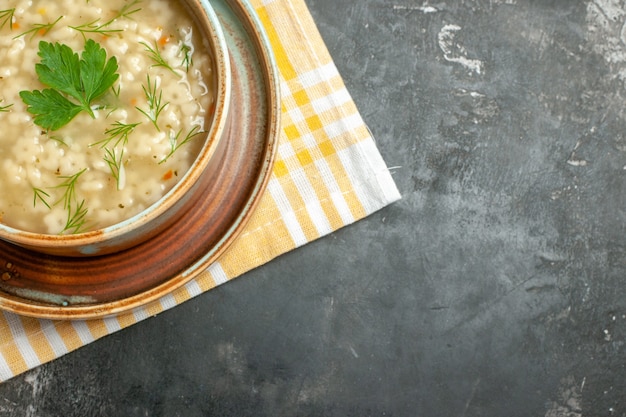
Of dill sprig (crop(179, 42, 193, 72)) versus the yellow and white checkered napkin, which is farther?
the yellow and white checkered napkin

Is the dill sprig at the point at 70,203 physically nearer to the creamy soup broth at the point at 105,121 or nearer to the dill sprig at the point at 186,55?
the creamy soup broth at the point at 105,121

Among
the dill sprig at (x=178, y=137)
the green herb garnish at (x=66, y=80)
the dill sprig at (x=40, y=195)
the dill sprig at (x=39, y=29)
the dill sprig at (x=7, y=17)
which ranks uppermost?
the dill sprig at (x=7, y=17)

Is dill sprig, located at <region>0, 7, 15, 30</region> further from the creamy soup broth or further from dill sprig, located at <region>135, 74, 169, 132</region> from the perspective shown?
dill sprig, located at <region>135, 74, 169, 132</region>

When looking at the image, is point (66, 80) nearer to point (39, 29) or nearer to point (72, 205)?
point (39, 29)

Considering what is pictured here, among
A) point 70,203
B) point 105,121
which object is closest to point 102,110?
point 105,121

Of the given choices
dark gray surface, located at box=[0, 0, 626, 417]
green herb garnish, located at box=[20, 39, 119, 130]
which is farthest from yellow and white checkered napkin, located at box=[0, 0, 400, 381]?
green herb garnish, located at box=[20, 39, 119, 130]

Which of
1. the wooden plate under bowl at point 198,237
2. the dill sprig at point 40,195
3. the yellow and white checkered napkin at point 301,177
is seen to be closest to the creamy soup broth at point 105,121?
the dill sprig at point 40,195
